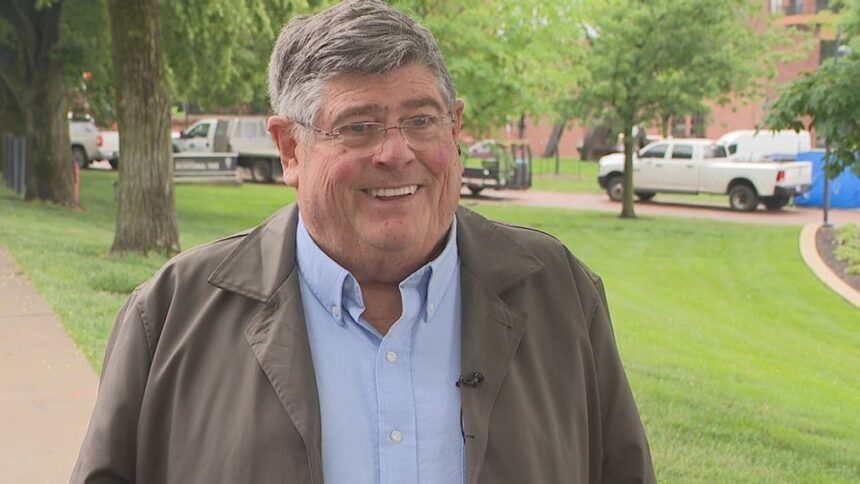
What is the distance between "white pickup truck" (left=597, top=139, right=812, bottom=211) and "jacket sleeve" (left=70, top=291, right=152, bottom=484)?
82.7ft

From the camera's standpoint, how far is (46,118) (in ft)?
63.3

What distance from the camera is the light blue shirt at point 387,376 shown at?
2002 millimetres

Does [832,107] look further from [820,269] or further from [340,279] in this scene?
[820,269]

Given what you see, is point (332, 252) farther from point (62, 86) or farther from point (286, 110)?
point (62, 86)

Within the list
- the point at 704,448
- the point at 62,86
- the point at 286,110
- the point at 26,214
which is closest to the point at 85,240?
the point at 26,214

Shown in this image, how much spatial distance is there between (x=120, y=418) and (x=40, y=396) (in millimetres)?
4093

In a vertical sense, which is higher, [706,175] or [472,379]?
[472,379]

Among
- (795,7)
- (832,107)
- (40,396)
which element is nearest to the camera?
(40,396)

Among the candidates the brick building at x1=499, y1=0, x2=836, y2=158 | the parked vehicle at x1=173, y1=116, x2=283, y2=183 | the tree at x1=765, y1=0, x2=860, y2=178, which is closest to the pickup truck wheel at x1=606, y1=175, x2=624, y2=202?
the parked vehicle at x1=173, y1=116, x2=283, y2=183

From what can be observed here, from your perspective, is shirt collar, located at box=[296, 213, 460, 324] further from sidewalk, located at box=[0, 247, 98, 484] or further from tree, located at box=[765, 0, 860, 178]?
tree, located at box=[765, 0, 860, 178]

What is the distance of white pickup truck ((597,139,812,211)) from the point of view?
26047mm

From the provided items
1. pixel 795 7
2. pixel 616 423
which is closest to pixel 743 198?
pixel 616 423

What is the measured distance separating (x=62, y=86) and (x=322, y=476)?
752 inches

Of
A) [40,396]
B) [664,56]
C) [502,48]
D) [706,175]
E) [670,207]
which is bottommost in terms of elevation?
[670,207]
